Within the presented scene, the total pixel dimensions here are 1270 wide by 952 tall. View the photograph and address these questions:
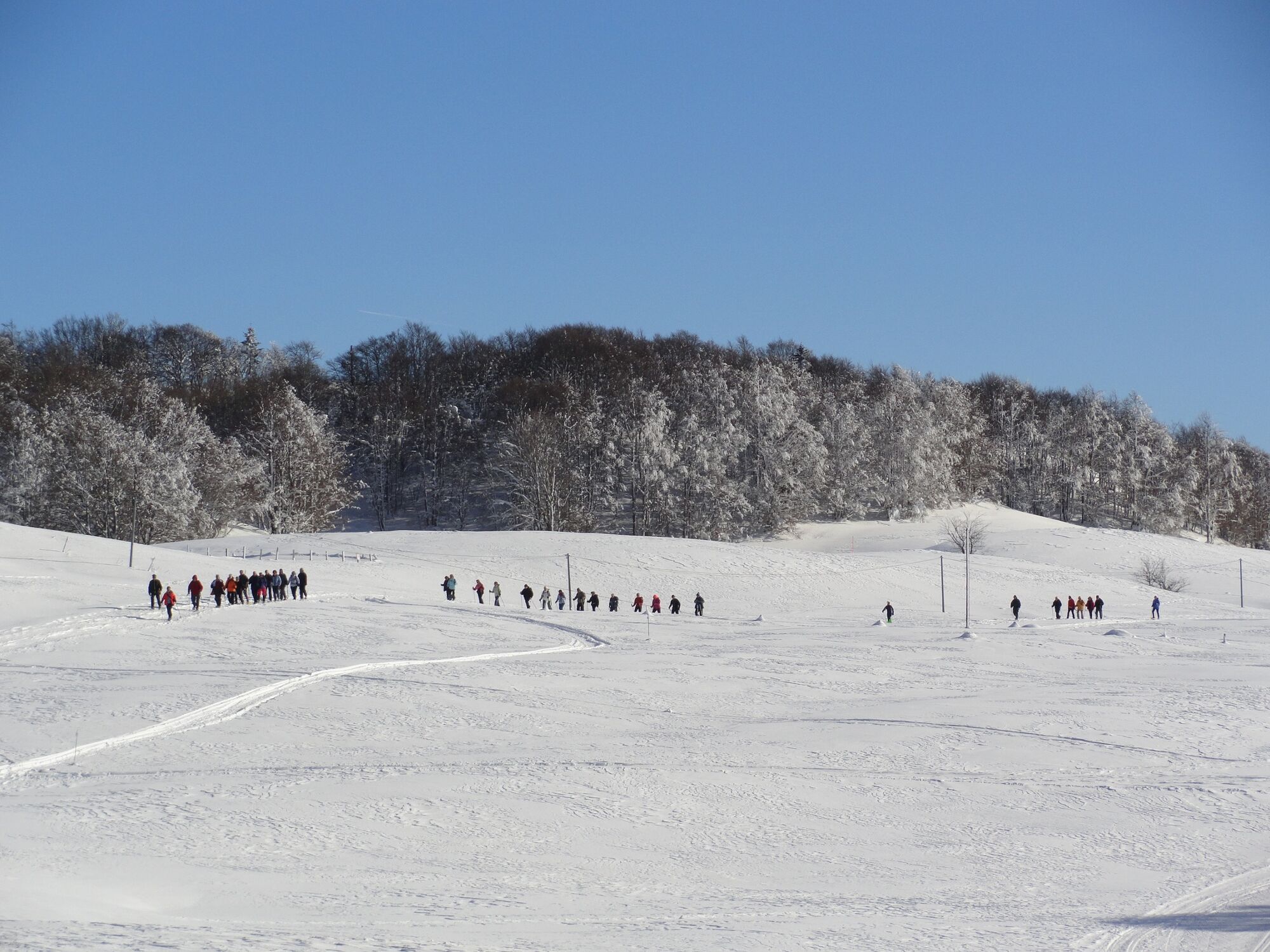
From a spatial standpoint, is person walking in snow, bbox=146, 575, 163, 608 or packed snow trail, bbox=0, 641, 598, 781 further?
person walking in snow, bbox=146, 575, 163, 608

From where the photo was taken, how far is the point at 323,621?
3575cm

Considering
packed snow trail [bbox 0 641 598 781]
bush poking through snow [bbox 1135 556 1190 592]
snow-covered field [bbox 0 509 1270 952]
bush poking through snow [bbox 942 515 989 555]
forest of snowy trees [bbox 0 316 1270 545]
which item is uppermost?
forest of snowy trees [bbox 0 316 1270 545]

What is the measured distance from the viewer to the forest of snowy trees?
65000mm

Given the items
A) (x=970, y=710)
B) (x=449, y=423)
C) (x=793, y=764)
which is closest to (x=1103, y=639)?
(x=970, y=710)

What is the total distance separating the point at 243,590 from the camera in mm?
38750

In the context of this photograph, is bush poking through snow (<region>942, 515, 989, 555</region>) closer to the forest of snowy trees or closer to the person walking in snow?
the forest of snowy trees

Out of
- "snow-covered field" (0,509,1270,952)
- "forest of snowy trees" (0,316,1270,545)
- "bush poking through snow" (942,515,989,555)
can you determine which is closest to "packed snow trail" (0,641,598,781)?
"snow-covered field" (0,509,1270,952)

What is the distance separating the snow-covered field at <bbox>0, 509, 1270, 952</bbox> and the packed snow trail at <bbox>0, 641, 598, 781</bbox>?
11 cm

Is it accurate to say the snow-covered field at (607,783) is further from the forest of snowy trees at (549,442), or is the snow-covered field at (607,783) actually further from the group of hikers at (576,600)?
the forest of snowy trees at (549,442)

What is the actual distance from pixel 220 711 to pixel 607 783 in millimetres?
8673

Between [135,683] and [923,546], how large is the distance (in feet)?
182

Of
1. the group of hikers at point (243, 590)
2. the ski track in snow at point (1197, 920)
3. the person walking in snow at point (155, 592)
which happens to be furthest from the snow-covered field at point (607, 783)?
the person walking in snow at point (155, 592)

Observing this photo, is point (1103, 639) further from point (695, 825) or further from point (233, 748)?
point (233, 748)

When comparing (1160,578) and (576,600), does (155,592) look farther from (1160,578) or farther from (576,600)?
(1160,578)
